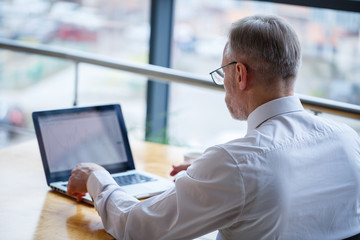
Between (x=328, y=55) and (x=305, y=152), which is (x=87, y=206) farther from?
(x=328, y=55)

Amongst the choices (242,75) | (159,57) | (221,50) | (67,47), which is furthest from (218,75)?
(67,47)

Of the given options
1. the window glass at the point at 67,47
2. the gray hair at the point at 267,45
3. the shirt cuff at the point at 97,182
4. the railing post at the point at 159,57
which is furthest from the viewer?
the window glass at the point at 67,47

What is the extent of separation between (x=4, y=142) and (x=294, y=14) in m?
2.78

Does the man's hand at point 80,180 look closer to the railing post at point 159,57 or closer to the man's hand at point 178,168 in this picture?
the man's hand at point 178,168

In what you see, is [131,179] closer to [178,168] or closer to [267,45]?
[178,168]

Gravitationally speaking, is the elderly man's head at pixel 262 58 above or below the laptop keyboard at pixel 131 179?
above

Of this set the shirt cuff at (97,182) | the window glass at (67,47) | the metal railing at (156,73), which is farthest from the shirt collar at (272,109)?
the window glass at (67,47)

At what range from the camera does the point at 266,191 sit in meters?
1.21

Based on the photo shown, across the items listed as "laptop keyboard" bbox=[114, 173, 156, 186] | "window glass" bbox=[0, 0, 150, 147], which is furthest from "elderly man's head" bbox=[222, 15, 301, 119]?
"window glass" bbox=[0, 0, 150, 147]

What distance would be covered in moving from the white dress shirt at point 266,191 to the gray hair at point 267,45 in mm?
85

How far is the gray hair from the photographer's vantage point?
1318 millimetres

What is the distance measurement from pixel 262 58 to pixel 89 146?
2.43 ft

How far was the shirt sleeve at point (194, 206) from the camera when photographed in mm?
1207

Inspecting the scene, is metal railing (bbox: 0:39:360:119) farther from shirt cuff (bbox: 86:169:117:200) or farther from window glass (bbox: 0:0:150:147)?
window glass (bbox: 0:0:150:147)
